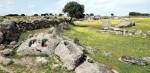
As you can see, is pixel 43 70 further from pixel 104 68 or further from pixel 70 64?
pixel 104 68

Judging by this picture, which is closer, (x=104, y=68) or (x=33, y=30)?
(x=104, y=68)

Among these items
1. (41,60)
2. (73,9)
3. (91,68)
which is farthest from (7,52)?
(73,9)

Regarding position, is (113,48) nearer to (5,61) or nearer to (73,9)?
(5,61)

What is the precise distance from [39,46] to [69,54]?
→ 5336mm

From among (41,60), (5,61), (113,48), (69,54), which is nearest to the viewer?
(69,54)

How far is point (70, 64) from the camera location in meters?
39.2

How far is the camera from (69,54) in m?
40.3

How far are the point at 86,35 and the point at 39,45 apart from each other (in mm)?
24915

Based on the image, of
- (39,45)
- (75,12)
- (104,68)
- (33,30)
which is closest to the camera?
(104,68)

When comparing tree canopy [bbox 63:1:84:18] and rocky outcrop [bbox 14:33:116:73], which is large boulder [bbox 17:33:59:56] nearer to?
rocky outcrop [bbox 14:33:116:73]

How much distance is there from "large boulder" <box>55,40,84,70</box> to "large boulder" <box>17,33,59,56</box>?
3.67ft

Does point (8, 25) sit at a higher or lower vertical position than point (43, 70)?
higher

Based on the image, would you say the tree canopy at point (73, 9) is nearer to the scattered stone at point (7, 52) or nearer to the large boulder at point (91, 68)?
the scattered stone at point (7, 52)

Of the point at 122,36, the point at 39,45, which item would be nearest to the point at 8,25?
the point at 39,45
